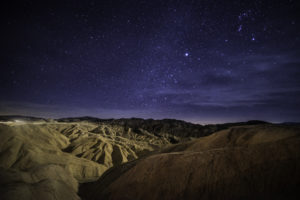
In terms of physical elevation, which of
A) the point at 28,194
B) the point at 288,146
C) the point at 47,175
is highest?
the point at 288,146

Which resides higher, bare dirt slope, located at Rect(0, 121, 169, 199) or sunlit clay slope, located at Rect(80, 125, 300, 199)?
sunlit clay slope, located at Rect(80, 125, 300, 199)

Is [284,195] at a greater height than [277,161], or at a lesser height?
lesser

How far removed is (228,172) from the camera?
575 cm

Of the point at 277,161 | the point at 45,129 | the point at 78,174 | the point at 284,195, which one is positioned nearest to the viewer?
the point at 284,195

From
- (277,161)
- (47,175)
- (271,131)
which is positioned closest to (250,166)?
(277,161)

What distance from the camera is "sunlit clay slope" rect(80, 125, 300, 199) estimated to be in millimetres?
4934

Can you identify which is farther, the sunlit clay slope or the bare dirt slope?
the bare dirt slope

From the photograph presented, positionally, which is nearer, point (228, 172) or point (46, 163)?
point (228, 172)

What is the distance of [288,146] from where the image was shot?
550cm

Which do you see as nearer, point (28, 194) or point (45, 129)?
point (28, 194)

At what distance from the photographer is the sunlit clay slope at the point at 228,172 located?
4.93 meters

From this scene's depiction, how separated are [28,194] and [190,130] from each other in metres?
70.9

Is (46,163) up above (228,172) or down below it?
below

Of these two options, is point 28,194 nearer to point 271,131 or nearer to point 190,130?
point 271,131
